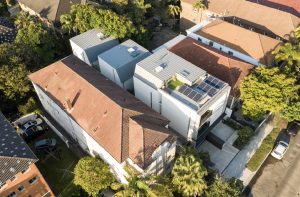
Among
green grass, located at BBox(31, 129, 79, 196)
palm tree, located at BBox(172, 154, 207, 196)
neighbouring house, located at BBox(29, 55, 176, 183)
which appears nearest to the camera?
palm tree, located at BBox(172, 154, 207, 196)

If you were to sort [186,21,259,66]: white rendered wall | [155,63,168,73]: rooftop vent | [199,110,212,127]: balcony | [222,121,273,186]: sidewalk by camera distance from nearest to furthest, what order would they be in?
[199,110,212,127]: balcony < [222,121,273,186]: sidewalk < [155,63,168,73]: rooftop vent < [186,21,259,66]: white rendered wall

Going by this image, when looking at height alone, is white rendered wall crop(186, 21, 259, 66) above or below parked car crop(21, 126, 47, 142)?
above

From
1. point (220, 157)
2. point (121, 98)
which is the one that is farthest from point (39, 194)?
point (220, 157)

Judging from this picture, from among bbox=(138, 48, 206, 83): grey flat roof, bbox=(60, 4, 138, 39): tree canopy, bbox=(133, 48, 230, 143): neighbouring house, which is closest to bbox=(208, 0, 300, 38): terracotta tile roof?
bbox=(60, 4, 138, 39): tree canopy

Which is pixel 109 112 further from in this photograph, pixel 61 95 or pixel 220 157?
pixel 220 157

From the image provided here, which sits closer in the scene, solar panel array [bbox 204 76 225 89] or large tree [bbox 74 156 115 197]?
large tree [bbox 74 156 115 197]

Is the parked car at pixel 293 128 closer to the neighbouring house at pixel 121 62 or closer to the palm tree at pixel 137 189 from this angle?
the neighbouring house at pixel 121 62

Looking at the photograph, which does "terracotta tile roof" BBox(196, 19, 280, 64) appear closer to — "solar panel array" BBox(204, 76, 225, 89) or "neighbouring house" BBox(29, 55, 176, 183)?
"solar panel array" BBox(204, 76, 225, 89)

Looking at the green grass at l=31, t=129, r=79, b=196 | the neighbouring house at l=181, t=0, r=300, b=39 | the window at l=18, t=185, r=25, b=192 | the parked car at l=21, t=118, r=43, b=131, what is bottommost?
the green grass at l=31, t=129, r=79, b=196

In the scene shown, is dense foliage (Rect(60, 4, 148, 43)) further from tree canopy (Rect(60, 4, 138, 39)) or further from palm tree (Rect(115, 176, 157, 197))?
palm tree (Rect(115, 176, 157, 197))
